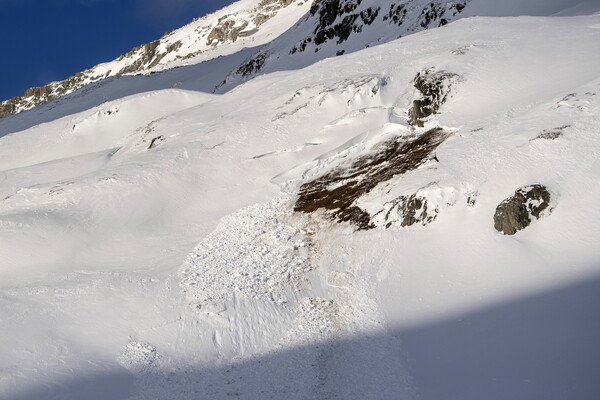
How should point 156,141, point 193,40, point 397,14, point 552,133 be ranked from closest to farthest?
point 552,133
point 156,141
point 397,14
point 193,40

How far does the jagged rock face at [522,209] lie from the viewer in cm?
1251

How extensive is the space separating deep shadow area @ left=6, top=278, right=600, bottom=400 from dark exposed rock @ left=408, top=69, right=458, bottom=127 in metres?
11.5

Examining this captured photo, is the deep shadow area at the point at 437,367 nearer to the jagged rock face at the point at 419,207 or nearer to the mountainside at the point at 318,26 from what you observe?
the jagged rock face at the point at 419,207

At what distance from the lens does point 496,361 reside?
9.48m

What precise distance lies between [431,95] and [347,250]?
32.2ft

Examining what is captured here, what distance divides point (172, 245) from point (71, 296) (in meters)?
4.25

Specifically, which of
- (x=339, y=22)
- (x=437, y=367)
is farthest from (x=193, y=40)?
(x=437, y=367)

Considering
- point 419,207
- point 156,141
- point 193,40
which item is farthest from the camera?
point 193,40

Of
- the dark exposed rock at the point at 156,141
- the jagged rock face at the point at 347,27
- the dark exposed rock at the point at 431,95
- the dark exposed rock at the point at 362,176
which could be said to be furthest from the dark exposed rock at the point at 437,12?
the dark exposed rock at the point at 362,176

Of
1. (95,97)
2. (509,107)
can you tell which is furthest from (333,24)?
(509,107)

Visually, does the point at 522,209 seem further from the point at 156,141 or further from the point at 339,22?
the point at 339,22

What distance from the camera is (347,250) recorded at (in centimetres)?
1499

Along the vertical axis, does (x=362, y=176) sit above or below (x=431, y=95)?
below

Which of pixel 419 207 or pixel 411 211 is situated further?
pixel 411 211
